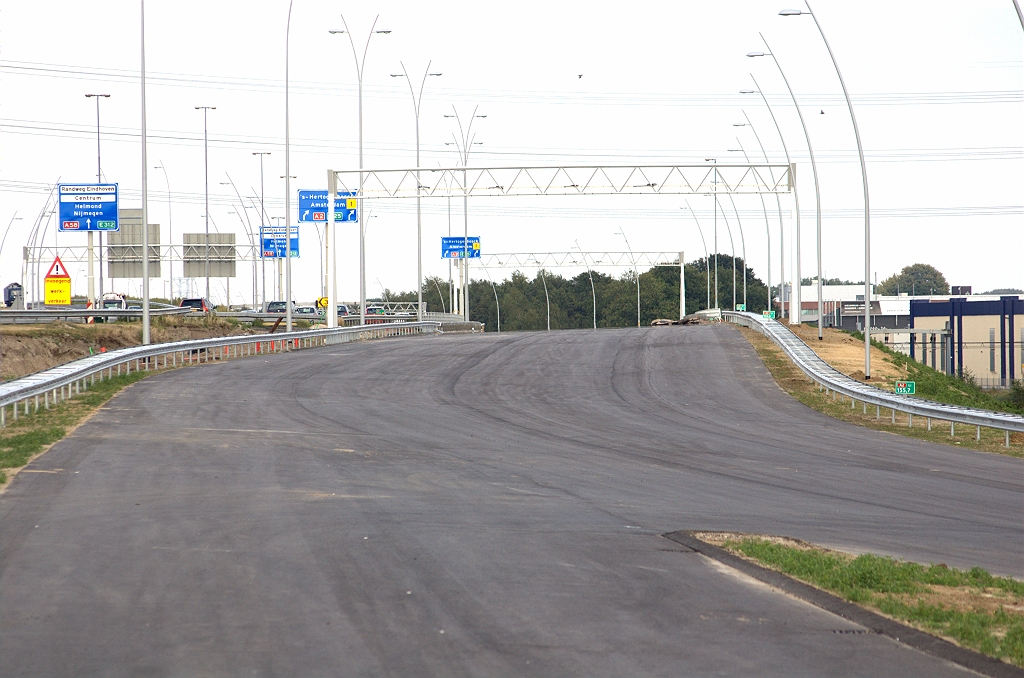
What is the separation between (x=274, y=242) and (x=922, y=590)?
75.3 metres

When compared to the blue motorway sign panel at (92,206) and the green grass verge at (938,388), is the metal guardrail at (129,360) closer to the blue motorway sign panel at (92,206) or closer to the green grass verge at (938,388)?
the blue motorway sign panel at (92,206)

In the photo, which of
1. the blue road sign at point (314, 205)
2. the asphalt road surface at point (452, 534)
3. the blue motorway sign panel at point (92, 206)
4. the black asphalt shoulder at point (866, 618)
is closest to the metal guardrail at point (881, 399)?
the asphalt road surface at point (452, 534)

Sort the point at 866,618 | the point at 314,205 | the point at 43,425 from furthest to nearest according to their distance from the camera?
the point at 314,205
the point at 43,425
the point at 866,618

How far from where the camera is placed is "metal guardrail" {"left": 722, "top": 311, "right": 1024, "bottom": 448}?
19.5 meters

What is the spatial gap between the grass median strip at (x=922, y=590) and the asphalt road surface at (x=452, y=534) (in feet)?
1.53

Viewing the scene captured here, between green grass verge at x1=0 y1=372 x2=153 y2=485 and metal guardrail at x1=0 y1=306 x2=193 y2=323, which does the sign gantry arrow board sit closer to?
metal guardrail at x1=0 y1=306 x2=193 y2=323

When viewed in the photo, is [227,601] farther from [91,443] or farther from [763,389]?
[763,389]

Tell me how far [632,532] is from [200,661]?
521 cm

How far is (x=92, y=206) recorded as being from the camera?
48.3m

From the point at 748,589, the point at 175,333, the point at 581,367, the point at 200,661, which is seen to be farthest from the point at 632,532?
the point at 175,333

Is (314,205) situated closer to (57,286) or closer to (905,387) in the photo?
(57,286)

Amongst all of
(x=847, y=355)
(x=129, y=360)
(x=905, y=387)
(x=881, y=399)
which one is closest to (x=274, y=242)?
(x=129, y=360)

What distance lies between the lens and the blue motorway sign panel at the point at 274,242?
3088 inches

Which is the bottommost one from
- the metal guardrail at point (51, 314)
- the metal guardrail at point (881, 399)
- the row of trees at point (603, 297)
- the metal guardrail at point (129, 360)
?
the metal guardrail at point (881, 399)
